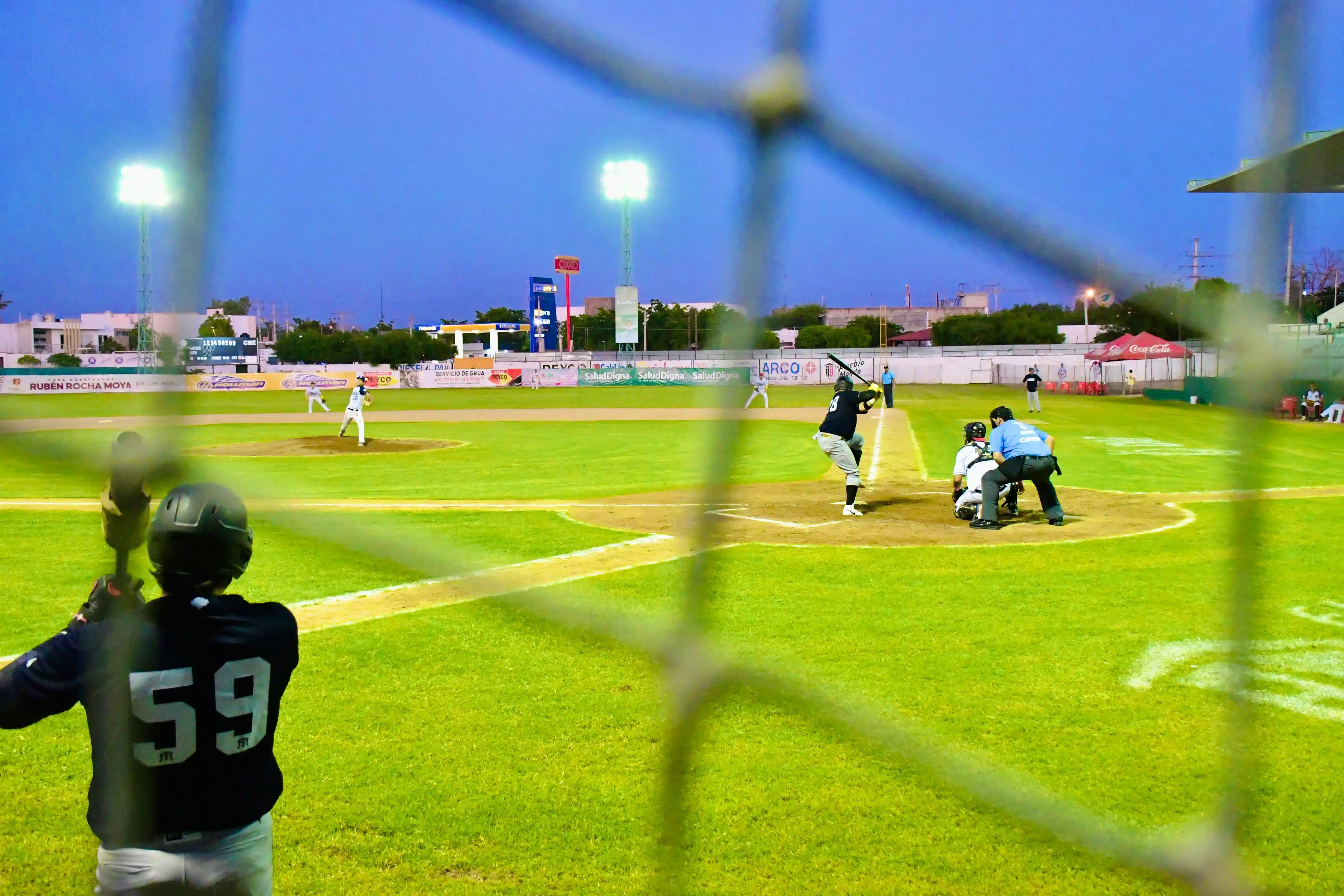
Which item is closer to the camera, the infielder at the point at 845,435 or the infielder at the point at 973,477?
the infielder at the point at 973,477

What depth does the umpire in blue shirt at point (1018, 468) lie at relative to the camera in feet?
30.8

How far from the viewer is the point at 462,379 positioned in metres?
48.1

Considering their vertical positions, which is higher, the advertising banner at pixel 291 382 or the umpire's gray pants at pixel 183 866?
the advertising banner at pixel 291 382

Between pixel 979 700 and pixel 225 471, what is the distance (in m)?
3.75

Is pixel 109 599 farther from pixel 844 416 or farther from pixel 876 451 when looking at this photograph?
pixel 876 451

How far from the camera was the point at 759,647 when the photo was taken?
550 centimetres

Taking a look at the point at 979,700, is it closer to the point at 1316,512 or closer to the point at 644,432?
the point at 1316,512

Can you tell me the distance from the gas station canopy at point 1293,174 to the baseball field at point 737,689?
0.32 meters

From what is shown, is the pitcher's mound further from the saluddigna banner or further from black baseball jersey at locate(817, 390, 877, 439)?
black baseball jersey at locate(817, 390, 877, 439)

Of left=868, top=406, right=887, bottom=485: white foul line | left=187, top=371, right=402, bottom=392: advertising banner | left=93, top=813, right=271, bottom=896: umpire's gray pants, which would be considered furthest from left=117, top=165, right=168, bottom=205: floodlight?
left=187, top=371, right=402, bottom=392: advertising banner

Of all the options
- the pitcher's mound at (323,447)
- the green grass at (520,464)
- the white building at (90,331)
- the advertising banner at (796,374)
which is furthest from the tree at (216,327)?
the advertising banner at (796,374)

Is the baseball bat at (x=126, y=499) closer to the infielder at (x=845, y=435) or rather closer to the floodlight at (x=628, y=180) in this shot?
the floodlight at (x=628, y=180)

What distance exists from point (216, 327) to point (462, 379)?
1861 inches

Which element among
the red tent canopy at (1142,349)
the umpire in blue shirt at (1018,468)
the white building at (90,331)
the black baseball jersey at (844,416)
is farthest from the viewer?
the black baseball jersey at (844,416)
